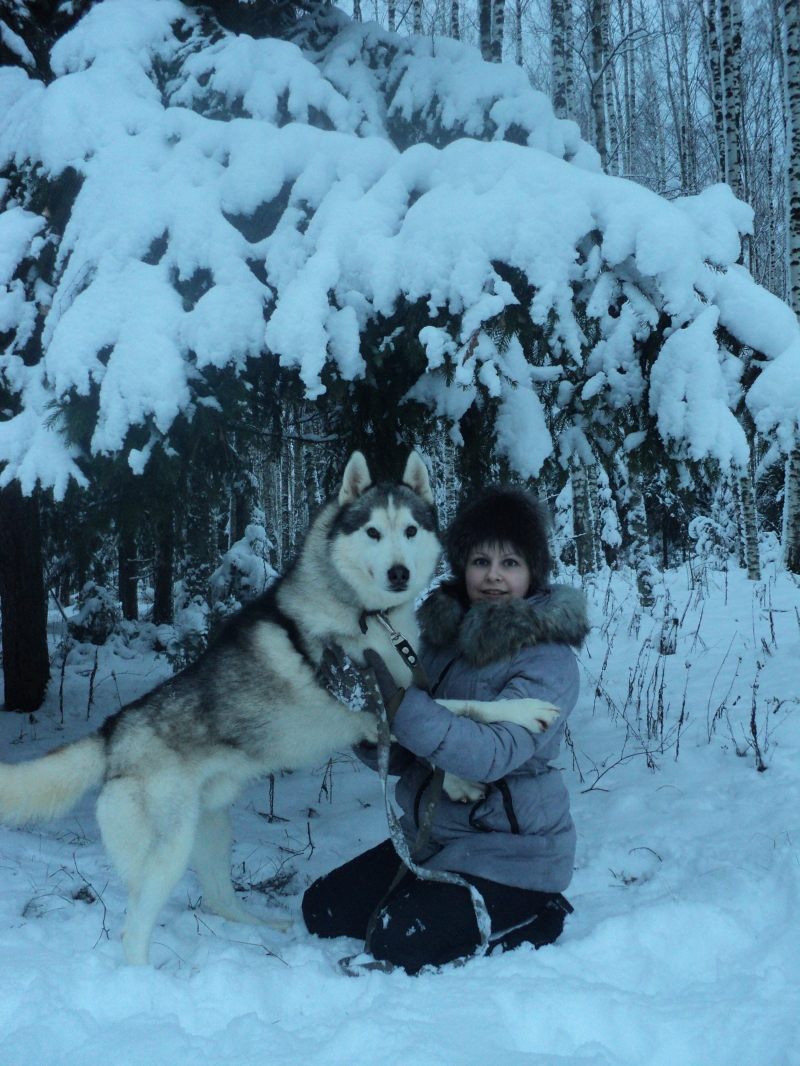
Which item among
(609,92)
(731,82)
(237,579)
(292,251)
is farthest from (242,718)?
(609,92)

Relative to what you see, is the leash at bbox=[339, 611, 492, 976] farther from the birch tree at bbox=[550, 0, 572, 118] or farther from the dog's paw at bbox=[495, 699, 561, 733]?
the birch tree at bbox=[550, 0, 572, 118]

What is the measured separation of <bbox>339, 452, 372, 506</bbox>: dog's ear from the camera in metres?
3.24

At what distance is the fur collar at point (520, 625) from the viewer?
2.83 metres

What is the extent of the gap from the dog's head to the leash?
8.1 inches

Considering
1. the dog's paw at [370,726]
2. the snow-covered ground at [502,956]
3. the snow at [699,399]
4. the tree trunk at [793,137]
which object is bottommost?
the snow-covered ground at [502,956]

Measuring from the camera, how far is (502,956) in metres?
2.62

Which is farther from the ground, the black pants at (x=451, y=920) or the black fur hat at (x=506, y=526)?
the black fur hat at (x=506, y=526)

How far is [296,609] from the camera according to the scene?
3.16m

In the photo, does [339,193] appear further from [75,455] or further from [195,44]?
[75,455]

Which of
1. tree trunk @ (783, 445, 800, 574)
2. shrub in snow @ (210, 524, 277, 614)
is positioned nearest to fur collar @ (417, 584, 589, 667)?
shrub in snow @ (210, 524, 277, 614)

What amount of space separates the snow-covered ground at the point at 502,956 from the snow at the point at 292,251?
5.95 feet

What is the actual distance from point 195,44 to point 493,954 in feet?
15.3

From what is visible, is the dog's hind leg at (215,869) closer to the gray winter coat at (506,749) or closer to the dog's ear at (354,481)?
the gray winter coat at (506,749)

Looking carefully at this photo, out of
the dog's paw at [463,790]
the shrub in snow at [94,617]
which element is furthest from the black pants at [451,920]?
the shrub in snow at [94,617]
